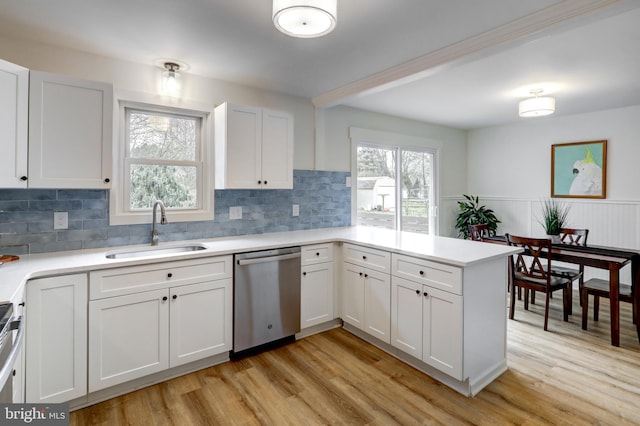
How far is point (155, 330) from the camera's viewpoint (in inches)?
87.6

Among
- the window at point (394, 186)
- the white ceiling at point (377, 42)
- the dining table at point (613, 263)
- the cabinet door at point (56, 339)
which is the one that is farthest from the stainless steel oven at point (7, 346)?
the dining table at point (613, 263)

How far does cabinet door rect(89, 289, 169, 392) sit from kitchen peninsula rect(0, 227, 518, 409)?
2 cm

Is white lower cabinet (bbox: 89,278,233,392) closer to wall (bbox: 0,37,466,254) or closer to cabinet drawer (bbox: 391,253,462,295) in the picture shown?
wall (bbox: 0,37,466,254)

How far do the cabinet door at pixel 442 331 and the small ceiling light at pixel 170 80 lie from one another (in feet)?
8.46

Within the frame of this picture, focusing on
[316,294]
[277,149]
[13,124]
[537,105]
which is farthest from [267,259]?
[537,105]

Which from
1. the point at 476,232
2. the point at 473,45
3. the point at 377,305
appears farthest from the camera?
the point at 476,232

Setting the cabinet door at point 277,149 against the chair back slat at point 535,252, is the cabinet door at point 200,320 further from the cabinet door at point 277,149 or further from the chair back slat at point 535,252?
the chair back slat at point 535,252

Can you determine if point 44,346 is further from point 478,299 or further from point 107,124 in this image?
point 478,299

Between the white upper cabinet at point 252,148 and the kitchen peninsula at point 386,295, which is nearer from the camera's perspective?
the kitchen peninsula at point 386,295

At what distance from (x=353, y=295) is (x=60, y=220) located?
2.38m

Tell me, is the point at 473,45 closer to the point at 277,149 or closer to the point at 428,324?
the point at 277,149

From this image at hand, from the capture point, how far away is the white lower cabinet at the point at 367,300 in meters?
2.67

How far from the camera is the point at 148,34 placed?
7.25 ft

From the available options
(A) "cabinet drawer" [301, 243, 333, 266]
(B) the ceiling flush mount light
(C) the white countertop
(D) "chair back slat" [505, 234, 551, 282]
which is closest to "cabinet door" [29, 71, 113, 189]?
(C) the white countertop
